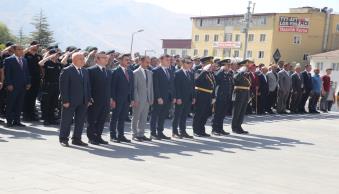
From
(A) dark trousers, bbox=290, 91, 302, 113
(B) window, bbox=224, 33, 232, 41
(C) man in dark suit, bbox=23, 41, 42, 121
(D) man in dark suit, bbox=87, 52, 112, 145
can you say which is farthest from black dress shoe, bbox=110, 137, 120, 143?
(B) window, bbox=224, 33, 232, 41

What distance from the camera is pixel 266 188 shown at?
26.2 ft

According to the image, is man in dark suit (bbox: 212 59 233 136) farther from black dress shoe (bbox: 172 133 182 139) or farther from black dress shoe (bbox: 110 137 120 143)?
black dress shoe (bbox: 110 137 120 143)

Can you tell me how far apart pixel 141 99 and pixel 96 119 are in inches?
47.5

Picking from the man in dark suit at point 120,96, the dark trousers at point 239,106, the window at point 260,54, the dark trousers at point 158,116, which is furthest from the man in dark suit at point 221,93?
the window at point 260,54

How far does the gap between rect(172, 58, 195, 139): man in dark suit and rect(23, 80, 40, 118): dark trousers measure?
11.6ft

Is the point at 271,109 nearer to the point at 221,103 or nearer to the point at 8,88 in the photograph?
the point at 221,103

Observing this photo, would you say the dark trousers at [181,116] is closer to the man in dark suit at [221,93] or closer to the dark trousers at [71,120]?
the man in dark suit at [221,93]

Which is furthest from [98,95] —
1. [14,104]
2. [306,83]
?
[306,83]

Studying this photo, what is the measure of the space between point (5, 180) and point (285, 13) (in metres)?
71.6

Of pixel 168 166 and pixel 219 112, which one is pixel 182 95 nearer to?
Answer: pixel 219 112

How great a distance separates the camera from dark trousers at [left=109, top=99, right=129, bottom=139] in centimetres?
1137

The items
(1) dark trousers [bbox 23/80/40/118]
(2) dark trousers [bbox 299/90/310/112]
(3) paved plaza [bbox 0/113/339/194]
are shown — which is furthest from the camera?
(2) dark trousers [bbox 299/90/310/112]

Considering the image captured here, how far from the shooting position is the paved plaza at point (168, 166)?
294 inches

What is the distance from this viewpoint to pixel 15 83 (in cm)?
1239
